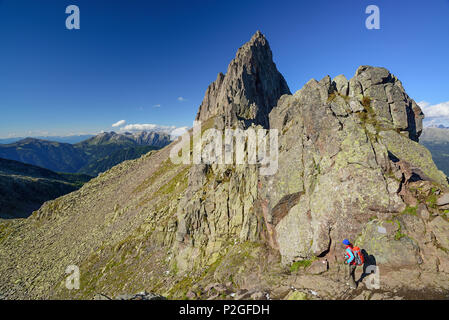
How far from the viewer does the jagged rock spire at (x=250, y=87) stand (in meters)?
100

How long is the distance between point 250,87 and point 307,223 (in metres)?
106

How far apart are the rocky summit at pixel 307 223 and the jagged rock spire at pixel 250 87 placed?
63633 mm

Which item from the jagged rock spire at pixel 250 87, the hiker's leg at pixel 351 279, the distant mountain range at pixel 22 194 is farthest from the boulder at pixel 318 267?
the distant mountain range at pixel 22 194

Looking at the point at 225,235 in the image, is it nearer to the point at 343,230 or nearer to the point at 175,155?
the point at 343,230

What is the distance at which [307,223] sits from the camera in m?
19.4

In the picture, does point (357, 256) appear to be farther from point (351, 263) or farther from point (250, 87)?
point (250, 87)

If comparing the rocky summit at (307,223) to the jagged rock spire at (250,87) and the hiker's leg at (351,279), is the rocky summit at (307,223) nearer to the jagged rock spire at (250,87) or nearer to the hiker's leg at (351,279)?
the hiker's leg at (351,279)

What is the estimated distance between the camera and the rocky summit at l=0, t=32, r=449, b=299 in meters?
15.3

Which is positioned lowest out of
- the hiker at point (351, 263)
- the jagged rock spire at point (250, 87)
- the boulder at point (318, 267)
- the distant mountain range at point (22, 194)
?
the distant mountain range at point (22, 194)

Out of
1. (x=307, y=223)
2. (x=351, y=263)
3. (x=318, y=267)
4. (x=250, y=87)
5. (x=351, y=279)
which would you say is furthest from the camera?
(x=250, y=87)

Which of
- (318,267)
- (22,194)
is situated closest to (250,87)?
(318,267)
